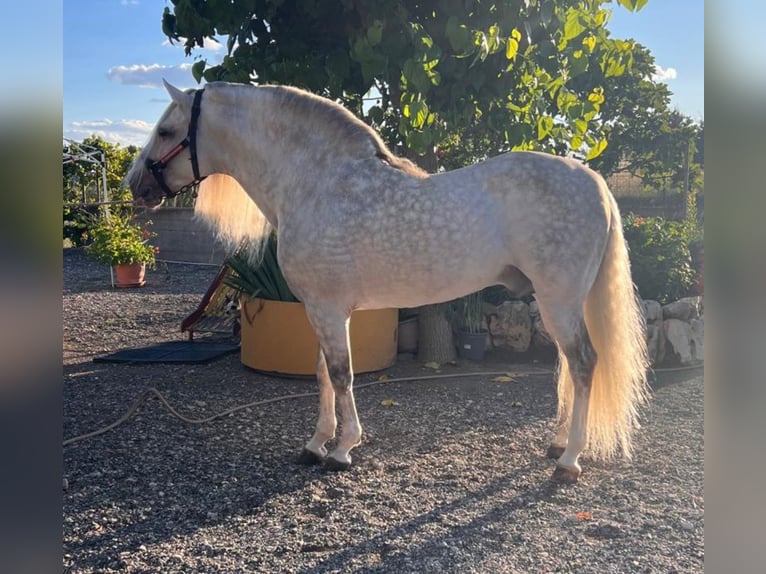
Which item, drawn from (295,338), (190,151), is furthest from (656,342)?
(190,151)

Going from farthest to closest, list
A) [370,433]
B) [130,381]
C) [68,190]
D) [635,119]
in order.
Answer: [68,190]
[635,119]
[130,381]
[370,433]

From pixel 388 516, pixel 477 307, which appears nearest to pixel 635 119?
pixel 477 307

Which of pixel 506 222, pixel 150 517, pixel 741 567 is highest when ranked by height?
pixel 506 222

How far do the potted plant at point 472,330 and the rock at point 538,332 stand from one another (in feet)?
1.50

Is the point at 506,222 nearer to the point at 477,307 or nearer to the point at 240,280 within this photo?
the point at 477,307

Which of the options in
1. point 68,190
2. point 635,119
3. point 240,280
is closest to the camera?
point 240,280

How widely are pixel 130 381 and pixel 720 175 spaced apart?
5.11 meters

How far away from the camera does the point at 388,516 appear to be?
2.73 metres

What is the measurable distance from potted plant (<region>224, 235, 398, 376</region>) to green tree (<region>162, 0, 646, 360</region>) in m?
1.53

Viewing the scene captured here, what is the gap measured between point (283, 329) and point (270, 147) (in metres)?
2.09

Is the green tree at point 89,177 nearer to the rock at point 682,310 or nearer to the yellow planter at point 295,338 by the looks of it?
the yellow planter at point 295,338

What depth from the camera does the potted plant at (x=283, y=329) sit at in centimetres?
503

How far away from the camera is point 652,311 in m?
5.46

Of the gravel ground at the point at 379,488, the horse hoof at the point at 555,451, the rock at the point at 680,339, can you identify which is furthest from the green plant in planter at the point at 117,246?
the horse hoof at the point at 555,451
